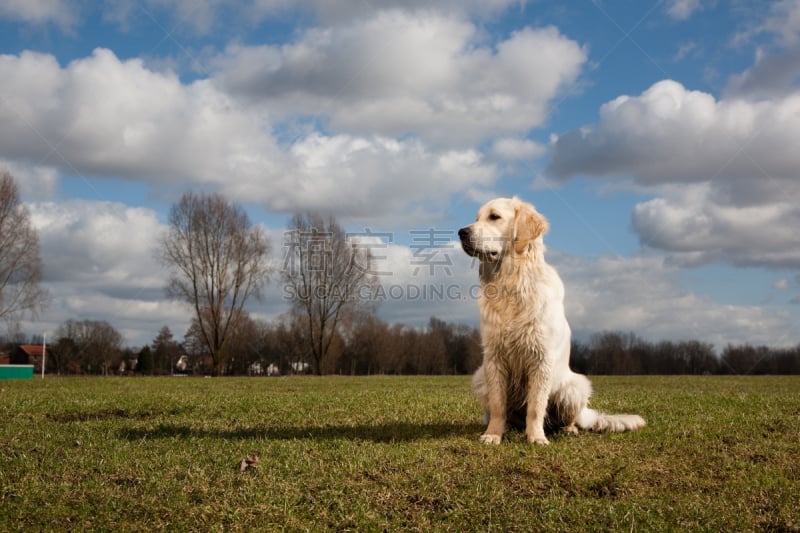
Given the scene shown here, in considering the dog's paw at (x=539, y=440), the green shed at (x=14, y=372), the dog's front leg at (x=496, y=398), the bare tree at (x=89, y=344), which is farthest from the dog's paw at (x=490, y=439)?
the bare tree at (x=89, y=344)

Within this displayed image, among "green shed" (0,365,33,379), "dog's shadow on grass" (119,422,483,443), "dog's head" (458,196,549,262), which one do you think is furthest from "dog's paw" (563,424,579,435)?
"green shed" (0,365,33,379)

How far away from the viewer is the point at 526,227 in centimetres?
717

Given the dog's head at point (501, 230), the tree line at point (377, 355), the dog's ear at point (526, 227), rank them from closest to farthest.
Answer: the dog's head at point (501, 230) < the dog's ear at point (526, 227) < the tree line at point (377, 355)

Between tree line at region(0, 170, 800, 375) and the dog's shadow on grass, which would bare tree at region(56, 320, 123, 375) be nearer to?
tree line at region(0, 170, 800, 375)

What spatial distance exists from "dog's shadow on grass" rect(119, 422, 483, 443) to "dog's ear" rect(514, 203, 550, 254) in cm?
232

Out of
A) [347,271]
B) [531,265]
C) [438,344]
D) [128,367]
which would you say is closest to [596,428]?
[531,265]

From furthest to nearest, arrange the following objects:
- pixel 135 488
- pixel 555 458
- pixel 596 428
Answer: pixel 596 428 → pixel 555 458 → pixel 135 488

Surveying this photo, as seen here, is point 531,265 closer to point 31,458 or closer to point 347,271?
point 31,458

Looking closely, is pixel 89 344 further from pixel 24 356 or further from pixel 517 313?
pixel 517 313

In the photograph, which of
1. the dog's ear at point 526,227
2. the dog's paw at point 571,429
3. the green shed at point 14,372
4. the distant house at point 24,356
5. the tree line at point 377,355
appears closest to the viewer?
the dog's ear at point 526,227

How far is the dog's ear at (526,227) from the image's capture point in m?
7.15

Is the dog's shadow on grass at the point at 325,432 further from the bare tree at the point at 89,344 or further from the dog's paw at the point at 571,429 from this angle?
the bare tree at the point at 89,344

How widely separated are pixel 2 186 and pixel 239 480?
38609 mm

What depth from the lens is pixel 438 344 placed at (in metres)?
87.7
